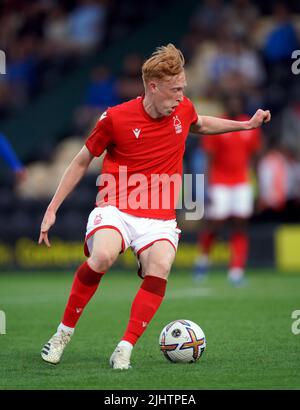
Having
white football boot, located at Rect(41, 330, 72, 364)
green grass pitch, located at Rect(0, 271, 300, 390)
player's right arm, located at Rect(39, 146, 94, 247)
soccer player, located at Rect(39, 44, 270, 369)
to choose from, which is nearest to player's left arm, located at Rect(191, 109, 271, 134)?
soccer player, located at Rect(39, 44, 270, 369)

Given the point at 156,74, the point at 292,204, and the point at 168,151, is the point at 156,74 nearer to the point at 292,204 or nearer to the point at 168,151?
the point at 168,151

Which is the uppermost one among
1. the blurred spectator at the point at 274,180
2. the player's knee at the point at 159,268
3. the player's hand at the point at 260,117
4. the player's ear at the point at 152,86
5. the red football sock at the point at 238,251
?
the blurred spectator at the point at 274,180

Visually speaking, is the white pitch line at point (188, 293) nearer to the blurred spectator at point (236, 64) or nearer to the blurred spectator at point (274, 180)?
the blurred spectator at point (274, 180)

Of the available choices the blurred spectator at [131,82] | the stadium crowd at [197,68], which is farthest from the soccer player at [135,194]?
the blurred spectator at [131,82]

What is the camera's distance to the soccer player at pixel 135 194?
699 centimetres

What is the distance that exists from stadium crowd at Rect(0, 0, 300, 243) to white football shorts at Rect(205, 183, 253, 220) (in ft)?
3.76

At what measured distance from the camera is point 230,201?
1495 centimetres

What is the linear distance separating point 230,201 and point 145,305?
8.08 m

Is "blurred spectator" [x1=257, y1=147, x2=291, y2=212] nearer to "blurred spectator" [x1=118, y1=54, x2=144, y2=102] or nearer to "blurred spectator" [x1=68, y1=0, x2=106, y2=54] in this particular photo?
"blurred spectator" [x1=118, y1=54, x2=144, y2=102]

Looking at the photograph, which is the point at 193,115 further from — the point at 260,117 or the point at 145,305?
the point at 145,305

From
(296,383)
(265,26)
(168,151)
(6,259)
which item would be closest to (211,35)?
(265,26)

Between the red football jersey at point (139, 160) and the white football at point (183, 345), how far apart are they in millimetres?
789

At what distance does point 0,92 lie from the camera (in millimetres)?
20625

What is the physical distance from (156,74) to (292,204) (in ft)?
31.4
